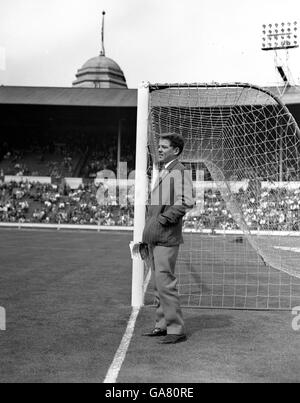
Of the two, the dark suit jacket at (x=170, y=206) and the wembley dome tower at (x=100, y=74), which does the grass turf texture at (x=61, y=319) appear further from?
the wembley dome tower at (x=100, y=74)

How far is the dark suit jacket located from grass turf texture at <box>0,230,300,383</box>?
39.9 inches

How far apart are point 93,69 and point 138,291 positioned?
60704mm

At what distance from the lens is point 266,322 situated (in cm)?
648

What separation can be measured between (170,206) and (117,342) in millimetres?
1399

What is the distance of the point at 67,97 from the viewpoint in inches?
1583

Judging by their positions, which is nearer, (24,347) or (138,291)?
(24,347)

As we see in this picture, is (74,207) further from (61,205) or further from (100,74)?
(100,74)

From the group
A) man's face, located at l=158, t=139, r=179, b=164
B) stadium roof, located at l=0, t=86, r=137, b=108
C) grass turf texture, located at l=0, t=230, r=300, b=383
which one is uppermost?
stadium roof, located at l=0, t=86, r=137, b=108

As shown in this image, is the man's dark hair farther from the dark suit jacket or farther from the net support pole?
the net support pole

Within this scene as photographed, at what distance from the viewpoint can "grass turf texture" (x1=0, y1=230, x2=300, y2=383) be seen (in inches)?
167

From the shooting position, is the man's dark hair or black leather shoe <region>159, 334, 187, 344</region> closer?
black leather shoe <region>159, 334, 187, 344</region>

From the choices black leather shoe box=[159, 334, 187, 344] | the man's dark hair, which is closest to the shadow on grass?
black leather shoe box=[159, 334, 187, 344]
